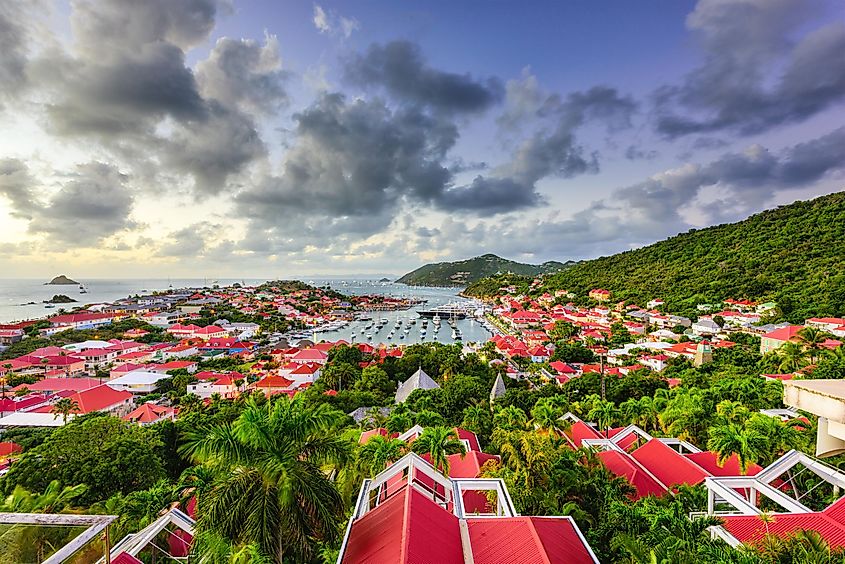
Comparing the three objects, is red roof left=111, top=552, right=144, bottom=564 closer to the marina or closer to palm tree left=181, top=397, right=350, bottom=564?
palm tree left=181, top=397, right=350, bottom=564

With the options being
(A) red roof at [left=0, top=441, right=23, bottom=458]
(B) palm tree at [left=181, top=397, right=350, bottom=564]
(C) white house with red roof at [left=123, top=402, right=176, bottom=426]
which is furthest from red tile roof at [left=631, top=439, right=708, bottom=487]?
(A) red roof at [left=0, top=441, right=23, bottom=458]

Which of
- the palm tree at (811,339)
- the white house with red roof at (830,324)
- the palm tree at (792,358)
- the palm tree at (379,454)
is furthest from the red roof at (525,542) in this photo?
the white house with red roof at (830,324)

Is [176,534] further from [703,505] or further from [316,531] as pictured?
[703,505]

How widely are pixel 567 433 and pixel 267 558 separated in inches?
428

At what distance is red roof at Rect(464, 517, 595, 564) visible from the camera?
4.32 m

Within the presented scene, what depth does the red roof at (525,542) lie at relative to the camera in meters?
4.32

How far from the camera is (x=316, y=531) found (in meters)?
4.48

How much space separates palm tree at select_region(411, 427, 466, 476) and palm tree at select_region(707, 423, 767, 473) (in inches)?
233

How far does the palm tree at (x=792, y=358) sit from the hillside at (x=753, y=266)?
586 inches

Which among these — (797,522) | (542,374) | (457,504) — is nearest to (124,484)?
(457,504)

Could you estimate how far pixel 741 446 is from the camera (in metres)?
9.24

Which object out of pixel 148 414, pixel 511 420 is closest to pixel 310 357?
pixel 148 414

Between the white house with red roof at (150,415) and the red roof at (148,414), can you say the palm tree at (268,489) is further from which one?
the red roof at (148,414)

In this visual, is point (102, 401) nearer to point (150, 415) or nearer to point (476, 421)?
point (150, 415)
